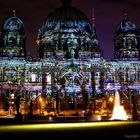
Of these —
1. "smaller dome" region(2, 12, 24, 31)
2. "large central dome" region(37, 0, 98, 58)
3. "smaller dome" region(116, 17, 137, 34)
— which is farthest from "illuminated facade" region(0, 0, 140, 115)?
"large central dome" region(37, 0, 98, 58)

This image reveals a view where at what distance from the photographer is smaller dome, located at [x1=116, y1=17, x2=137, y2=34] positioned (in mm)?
113938

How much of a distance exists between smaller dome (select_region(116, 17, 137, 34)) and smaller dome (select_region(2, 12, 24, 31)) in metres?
22.1

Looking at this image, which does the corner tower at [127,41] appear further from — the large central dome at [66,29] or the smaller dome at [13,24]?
the smaller dome at [13,24]

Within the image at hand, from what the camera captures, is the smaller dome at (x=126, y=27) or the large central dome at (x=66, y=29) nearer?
the smaller dome at (x=126, y=27)

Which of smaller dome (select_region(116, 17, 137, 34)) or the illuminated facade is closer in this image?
the illuminated facade

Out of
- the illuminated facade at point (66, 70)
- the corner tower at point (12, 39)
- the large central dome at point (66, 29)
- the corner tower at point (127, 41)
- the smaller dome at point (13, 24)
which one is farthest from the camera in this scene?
the large central dome at point (66, 29)

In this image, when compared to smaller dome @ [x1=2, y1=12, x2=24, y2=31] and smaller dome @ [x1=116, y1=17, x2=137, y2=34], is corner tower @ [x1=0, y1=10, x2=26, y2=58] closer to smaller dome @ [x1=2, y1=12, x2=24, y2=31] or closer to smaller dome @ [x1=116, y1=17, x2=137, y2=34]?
smaller dome @ [x1=2, y1=12, x2=24, y2=31]

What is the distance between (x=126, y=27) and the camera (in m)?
114

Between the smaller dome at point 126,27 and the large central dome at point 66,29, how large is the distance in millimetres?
6305

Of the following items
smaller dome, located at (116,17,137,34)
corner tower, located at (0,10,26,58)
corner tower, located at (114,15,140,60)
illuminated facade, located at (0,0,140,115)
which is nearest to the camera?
illuminated facade, located at (0,0,140,115)

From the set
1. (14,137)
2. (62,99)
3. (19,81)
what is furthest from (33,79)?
(14,137)

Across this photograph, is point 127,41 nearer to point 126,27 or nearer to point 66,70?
point 126,27

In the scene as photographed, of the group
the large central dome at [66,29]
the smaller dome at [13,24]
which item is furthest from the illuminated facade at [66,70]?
the large central dome at [66,29]

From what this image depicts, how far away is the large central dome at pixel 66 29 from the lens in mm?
115125
